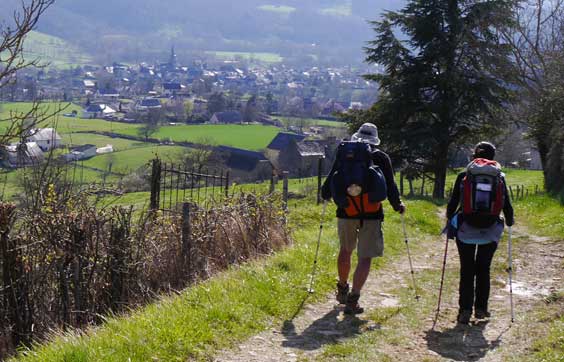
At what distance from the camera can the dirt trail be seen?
6.43 metres

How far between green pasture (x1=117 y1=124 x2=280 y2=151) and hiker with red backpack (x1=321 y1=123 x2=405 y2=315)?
49.3 meters

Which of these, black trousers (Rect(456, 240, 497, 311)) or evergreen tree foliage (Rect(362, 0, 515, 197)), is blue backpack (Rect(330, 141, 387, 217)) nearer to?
black trousers (Rect(456, 240, 497, 311))

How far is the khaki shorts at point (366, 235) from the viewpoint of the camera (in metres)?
7.41

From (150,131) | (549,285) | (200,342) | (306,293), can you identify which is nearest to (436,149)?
(549,285)

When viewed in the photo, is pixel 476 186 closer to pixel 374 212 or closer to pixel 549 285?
pixel 374 212

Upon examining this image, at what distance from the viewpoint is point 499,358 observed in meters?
6.39

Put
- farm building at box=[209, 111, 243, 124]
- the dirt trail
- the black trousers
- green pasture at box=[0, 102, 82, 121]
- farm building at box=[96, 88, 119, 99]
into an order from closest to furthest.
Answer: the dirt trail, the black trousers, green pasture at box=[0, 102, 82, 121], farm building at box=[209, 111, 243, 124], farm building at box=[96, 88, 119, 99]

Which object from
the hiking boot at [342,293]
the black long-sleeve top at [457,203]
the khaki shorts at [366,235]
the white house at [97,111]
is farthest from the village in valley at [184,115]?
the black long-sleeve top at [457,203]

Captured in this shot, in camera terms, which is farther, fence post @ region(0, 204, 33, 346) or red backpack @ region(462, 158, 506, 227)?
fence post @ region(0, 204, 33, 346)

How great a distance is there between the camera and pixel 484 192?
7102 mm

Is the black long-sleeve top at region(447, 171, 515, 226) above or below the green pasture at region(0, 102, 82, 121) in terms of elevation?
below

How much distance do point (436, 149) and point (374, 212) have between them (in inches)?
787

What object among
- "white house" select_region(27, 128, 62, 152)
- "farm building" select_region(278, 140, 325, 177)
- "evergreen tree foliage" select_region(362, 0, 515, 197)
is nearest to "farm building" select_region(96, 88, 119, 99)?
"farm building" select_region(278, 140, 325, 177)

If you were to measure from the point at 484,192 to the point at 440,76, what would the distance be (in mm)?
19372
